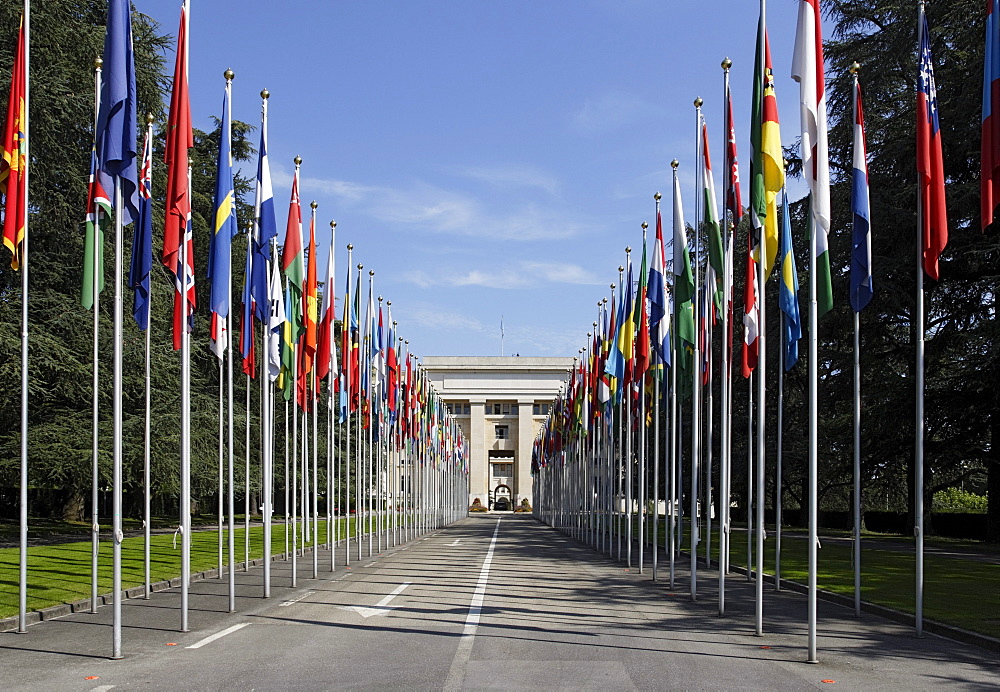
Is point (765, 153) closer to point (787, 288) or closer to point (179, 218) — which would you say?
point (787, 288)

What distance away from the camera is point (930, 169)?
51.3 feet

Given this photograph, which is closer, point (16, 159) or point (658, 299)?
point (16, 159)

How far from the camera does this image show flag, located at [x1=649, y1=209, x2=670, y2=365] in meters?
23.0

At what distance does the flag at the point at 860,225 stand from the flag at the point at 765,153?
74.4 inches

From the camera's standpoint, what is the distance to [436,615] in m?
16.8

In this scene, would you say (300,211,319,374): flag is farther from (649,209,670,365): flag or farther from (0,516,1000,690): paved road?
(649,209,670,365): flag

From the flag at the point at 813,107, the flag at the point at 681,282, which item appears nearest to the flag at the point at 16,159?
the flag at the point at 813,107

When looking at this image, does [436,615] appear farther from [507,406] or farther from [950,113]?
[507,406]

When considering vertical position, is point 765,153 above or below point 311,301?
above

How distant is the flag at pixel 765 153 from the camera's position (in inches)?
589

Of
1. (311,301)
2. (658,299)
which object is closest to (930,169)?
(658,299)

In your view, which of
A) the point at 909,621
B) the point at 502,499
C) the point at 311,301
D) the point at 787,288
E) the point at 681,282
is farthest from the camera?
the point at 502,499

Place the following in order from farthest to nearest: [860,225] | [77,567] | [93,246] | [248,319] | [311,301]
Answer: [77,567]
[311,301]
[248,319]
[860,225]
[93,246]

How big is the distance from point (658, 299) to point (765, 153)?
28.0 feet
